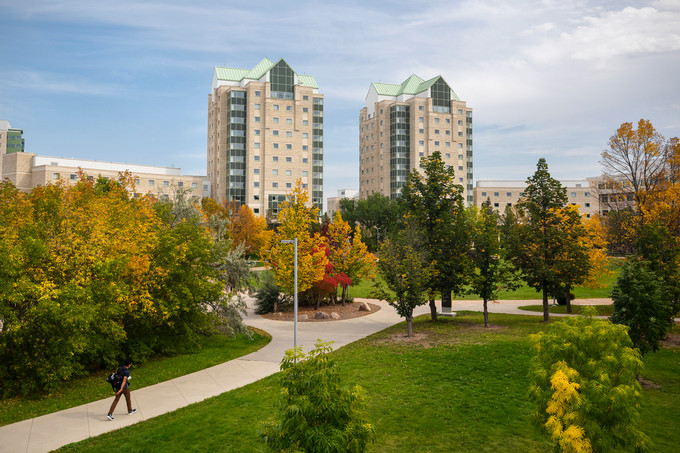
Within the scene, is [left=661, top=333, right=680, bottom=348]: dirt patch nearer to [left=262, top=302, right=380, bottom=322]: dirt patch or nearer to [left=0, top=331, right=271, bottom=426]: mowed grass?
[left=262, top=302, right=380, bottom=322]: dirt patch

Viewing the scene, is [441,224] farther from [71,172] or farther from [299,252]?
[71,172]

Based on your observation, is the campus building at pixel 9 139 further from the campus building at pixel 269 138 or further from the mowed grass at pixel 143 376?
the mowed grass at pixel 143 376

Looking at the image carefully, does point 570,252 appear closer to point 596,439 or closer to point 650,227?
point 650,227

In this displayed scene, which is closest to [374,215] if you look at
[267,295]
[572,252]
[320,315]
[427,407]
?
[267,295]

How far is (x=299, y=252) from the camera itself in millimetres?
28156

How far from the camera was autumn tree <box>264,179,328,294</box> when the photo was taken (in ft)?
90.7

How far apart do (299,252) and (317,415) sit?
71.0 ft

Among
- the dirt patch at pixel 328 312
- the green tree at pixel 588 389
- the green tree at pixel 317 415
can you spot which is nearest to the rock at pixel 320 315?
the dirt patch at pixel 328 312

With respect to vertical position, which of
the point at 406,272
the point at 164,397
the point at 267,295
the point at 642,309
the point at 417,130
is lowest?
the point at 164,397

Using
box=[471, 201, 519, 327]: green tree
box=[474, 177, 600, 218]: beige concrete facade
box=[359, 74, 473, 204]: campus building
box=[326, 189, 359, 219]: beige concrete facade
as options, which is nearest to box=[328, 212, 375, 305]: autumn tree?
box=[471, 201, 519, 327]: green tree

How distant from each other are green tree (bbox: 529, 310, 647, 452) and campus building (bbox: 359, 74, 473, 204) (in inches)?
3574

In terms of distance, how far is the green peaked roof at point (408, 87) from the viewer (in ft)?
336

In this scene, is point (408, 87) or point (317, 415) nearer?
point (317, 415)

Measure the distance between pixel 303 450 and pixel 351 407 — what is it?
98cm
